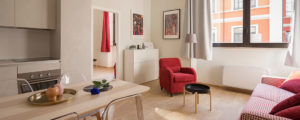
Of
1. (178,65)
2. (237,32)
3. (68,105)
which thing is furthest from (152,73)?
(68,105)

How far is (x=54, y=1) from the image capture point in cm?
295

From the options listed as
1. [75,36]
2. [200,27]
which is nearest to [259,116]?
[75,36]

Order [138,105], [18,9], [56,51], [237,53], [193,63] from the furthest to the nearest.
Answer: [193,63] → [237,53] → [56,51] → [18,9] → [138,105]

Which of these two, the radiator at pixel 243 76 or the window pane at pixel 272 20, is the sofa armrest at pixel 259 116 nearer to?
the radiator at pixel 243 76

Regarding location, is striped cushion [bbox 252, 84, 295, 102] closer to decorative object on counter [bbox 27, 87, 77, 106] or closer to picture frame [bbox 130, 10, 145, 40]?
decorative object on counter [bbox 27, 87, 77, 106]

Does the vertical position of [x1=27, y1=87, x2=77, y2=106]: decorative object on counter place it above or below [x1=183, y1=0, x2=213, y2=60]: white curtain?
below

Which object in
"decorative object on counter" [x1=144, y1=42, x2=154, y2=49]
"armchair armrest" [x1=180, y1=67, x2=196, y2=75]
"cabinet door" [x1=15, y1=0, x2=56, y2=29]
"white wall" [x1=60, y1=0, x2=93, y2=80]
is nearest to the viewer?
"cabinet door" [x1=15, y1=0, x2=56, y2=29]

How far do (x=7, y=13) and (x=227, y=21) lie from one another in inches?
167

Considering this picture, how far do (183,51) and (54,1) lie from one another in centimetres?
308

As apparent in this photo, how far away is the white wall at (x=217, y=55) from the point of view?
354cm

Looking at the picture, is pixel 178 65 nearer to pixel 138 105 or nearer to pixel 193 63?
pixel 193 63

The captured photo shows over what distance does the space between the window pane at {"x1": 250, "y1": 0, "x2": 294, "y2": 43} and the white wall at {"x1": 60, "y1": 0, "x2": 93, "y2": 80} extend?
3483mm

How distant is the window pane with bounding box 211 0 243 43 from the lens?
156 inches

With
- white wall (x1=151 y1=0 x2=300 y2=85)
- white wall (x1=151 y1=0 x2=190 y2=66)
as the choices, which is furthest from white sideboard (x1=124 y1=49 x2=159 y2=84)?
white wall (x1=151 y1=0 x2=300 y2=85)
